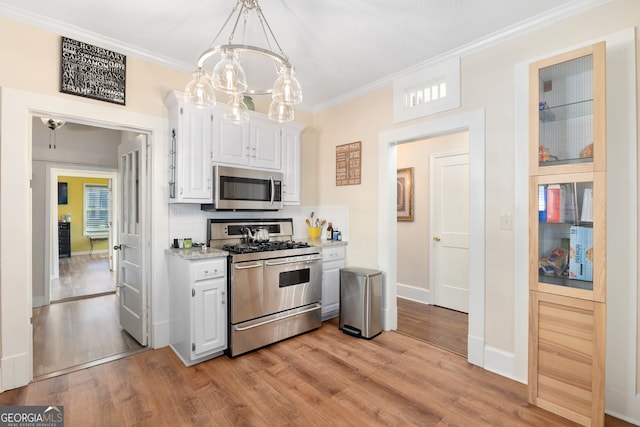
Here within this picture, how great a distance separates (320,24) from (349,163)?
68.5 inches

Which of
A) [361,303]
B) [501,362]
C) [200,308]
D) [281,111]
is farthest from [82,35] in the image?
[501,362]

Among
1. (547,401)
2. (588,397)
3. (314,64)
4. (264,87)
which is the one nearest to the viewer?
(588,397)

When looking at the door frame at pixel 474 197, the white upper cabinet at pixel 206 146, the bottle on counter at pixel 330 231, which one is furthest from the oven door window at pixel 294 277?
the white upper cabinet at pixel 206 146

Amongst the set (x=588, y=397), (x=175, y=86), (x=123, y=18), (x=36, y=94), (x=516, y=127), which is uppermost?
(x=123, y=18)

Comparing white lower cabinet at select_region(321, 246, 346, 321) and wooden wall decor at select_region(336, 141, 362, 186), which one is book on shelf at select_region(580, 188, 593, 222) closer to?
wooden wall decor at select_region(336, 141, 362, 186)

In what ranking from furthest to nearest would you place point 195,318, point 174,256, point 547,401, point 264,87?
point 264,87 → point 174,256 → point 195,318 → point 547,401

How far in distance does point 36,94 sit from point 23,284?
1.50 metres

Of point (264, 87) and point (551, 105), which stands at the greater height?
point (264, 87)

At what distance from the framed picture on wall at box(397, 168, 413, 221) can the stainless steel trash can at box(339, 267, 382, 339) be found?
5.12 feet

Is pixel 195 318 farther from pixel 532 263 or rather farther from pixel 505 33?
pixel 505 33

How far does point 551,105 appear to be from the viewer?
2082 millimetres

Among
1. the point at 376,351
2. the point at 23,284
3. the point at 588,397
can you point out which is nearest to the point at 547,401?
the point at 588,397

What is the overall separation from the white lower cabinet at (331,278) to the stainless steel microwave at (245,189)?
0.87 m

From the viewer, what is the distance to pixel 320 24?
2.33m
